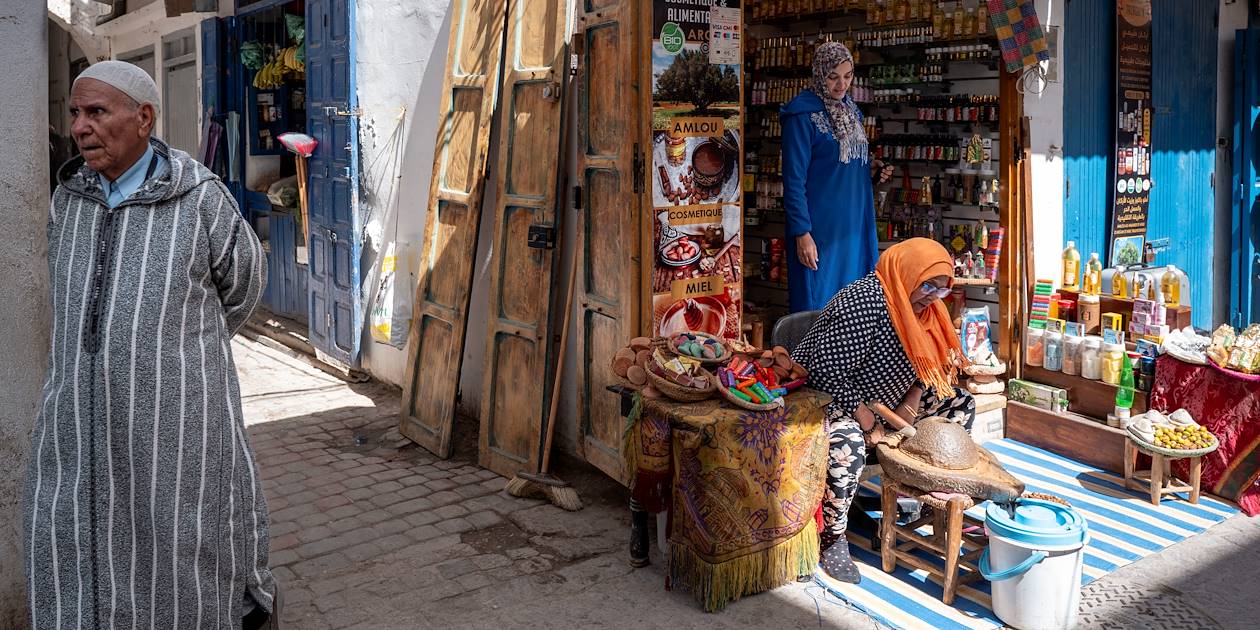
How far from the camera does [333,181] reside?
314 inches

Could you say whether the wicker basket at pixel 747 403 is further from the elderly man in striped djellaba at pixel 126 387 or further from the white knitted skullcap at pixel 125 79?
the white knitted skullcap at pixel 125 79

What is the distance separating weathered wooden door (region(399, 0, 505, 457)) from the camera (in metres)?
6.07

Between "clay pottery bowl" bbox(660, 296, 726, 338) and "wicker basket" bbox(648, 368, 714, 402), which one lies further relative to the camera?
"clay pottery bowl" bbox(660, 296, 726, 338)

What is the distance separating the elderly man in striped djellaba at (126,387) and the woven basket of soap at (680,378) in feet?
5.74

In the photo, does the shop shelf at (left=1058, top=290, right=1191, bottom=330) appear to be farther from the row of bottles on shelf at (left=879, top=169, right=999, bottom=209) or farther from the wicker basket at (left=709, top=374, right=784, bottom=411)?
the wicker basket at (left=709, top=374, right=784, bottom=411)

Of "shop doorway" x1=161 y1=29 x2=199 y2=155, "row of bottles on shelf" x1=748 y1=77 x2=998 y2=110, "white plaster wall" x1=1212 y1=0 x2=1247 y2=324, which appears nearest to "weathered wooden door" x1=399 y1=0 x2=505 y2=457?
"row of bottles on shelf" x1=748 y1=77 x2=998 y2=110

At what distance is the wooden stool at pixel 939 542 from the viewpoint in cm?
407

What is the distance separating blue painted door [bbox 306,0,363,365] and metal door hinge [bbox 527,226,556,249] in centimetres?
260

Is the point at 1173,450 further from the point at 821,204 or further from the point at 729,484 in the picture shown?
the point at 729,484

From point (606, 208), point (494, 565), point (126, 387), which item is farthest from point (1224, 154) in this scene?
point (126, 387)

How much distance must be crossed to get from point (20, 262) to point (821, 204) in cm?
401

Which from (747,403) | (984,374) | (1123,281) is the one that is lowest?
(984,374)

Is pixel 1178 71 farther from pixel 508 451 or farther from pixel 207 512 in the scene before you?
pixel 207 512

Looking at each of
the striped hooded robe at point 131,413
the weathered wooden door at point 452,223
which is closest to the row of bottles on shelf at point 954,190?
the weathered wooden door at point 452,223
